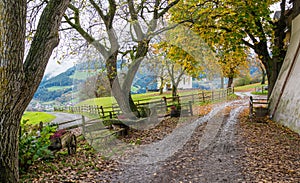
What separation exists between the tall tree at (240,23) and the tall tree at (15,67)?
20.1 ft

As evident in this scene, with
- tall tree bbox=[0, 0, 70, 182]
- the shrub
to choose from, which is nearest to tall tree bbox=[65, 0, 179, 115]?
the shrub

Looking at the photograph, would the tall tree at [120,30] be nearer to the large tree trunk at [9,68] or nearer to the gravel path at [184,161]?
the gravel path at [184,161]

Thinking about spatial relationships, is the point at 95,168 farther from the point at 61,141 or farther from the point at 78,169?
the point at 61,141

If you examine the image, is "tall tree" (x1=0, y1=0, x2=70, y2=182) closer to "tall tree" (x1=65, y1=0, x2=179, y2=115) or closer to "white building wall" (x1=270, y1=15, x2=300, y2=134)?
"tall tree" (x1=65, y1=0, x2=179, y2=115)

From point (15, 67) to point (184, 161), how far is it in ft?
12.6

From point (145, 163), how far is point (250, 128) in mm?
4812

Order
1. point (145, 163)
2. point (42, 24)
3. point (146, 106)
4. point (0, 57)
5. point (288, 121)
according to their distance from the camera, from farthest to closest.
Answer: point (146, 106), point (288, 121), point (145, 163), point (42, 24), point (0, 57)

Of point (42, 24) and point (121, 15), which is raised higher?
point (121, 15)

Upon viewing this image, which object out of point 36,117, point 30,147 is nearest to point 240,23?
point 30,147

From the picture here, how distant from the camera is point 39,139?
5.04 meters

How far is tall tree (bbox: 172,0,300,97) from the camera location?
840 cm

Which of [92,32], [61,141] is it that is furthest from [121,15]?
[61,141]

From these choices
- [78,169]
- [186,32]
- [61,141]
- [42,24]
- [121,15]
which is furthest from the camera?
[186,32]

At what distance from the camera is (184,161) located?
514cm
